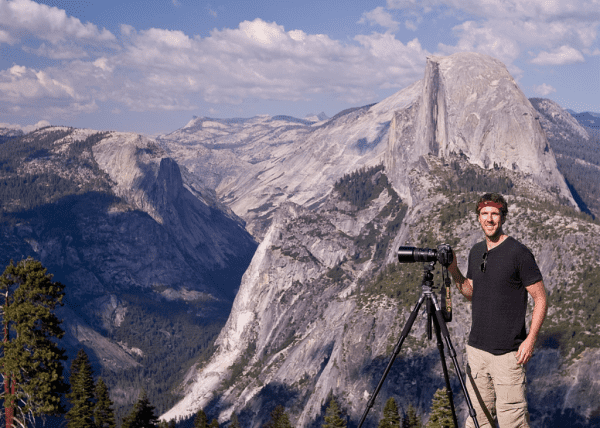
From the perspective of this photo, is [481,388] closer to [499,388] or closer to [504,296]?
[499,388]

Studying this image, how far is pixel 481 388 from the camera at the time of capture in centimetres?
1223

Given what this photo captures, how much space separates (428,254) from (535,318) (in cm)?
254

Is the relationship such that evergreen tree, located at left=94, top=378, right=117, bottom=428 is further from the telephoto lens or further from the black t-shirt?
the black t-shirt

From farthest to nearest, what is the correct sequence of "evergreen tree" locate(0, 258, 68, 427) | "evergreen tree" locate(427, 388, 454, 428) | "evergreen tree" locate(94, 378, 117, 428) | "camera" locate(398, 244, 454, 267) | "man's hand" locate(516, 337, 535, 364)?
"evergreen tree" locate(94, 378, 117, 428) < "evergreen tree" locate(427, 388, 454, 428) < "evergreen tree" locate(0, 258, 68, 427) < "camera" locate(398, 244, 454, 267) < "man's hand" locate(516, 337, 535, 364)

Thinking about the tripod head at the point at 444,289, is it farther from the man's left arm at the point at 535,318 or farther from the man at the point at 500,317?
the man's left arm at the point at 535,318

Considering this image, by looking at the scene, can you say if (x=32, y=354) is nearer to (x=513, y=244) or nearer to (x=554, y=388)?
(x=513, y=244)

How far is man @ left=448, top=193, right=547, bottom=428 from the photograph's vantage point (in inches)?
447

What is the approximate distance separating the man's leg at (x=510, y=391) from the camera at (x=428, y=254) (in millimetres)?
2417

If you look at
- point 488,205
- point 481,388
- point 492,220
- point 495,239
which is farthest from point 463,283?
point 481,388

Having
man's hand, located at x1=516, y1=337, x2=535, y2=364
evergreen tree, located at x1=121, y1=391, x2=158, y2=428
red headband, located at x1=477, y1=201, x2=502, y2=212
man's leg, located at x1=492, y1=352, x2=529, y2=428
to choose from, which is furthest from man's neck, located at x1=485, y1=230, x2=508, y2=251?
evergreen tree, located at x1=121, y1=391, x2=158, y2=428

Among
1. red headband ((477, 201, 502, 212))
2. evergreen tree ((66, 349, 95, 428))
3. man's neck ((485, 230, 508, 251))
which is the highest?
red headband ((477, 201, 502, 212))

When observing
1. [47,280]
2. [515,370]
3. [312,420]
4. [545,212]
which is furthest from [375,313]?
[515,370]

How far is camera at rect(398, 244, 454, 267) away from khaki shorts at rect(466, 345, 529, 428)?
2.25m

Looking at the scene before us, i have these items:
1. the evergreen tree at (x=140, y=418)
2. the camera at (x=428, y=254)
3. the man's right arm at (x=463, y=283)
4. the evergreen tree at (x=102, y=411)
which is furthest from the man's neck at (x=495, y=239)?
the evergreen tree at (x=140, y=418)
